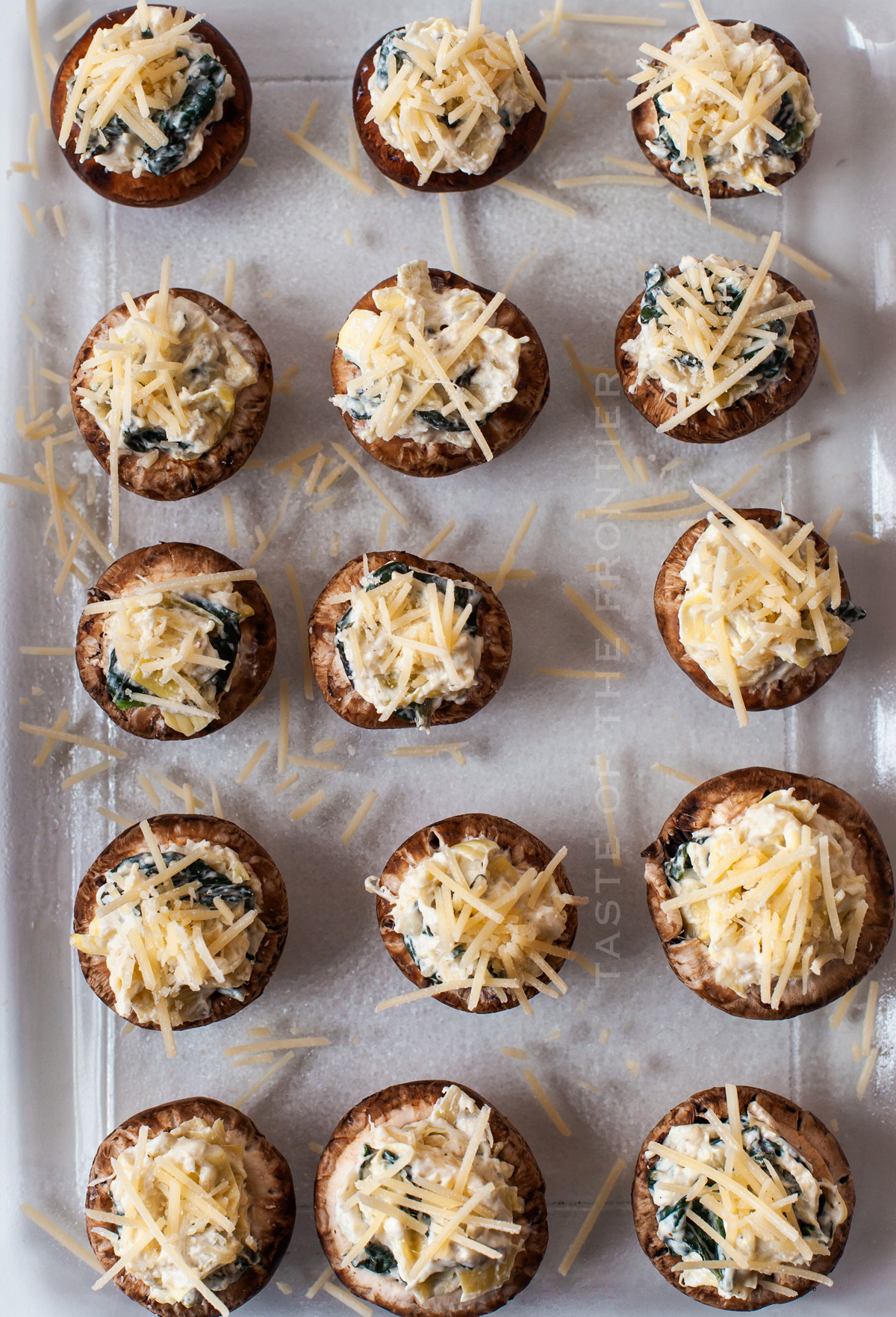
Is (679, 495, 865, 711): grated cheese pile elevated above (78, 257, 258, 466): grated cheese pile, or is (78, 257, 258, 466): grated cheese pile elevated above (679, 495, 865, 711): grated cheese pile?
(78, 257, 258, 466): grated cheese pile

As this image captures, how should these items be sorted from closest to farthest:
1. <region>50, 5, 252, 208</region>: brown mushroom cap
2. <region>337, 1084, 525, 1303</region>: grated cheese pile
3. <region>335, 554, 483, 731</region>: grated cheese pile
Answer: <region>337, 1084, 525, 1303</region>: grated cheese pile < <region>335, 554, 483, 731</region>: grated cheese pile < <region>50, 5, 252, 208</region>: brown mushroom cap

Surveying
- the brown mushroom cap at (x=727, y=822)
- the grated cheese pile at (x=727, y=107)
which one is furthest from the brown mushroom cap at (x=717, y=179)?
the brown mushroom cap at (x=727, y=822)

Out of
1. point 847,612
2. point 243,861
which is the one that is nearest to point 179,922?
point 243,861

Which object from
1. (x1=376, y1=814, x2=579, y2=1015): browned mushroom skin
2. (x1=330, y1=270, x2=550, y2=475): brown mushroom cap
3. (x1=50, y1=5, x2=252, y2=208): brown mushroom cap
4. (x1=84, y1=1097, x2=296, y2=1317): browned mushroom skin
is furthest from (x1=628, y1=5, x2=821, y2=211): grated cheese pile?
(x1=84, y1=1097, x2=296, y2=1317): browned mushroom skin

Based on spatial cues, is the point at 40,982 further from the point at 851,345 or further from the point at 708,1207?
the point at 851,345

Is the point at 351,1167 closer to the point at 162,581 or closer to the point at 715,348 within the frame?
the point at 162,581

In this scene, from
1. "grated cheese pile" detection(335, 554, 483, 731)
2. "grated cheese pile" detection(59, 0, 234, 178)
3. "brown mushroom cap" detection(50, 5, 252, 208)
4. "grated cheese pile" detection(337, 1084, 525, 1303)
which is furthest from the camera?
"brown mushroom cap" detection(50, 5, 252, 208)

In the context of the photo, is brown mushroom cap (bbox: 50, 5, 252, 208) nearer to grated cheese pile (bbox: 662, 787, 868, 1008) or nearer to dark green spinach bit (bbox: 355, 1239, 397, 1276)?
grated cheese pile (bbox: 662, 787, 868, 1008)

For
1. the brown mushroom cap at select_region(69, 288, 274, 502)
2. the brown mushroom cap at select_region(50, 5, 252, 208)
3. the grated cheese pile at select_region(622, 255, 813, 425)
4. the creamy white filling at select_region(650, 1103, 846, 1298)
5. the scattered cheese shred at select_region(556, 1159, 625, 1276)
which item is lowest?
the scattered cheese shred at select_region(556, 1159, 625, 1276)
